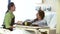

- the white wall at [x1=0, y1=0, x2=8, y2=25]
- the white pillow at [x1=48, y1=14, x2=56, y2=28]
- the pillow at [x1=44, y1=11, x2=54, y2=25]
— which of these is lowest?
the white pillow at [x1=48, y1=14, x2=56, y2=28]

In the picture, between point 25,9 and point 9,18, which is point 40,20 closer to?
point 25,9

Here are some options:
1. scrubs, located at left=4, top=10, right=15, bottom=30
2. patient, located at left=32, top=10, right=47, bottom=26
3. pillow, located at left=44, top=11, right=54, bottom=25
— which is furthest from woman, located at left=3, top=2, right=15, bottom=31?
pillow, located at left=44, top=11, right=54, bottom=25

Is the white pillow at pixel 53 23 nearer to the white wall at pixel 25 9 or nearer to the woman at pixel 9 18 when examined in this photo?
the white wall at pixel 25 9

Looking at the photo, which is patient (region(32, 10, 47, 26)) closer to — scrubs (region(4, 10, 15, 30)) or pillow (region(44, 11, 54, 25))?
pillow (region(44, 11, 54, 25))

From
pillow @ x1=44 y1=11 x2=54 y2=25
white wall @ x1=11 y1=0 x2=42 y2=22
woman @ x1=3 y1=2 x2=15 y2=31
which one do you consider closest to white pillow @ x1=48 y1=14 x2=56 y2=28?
pillow @ x1=44 y1=11 x2=54 y2=25

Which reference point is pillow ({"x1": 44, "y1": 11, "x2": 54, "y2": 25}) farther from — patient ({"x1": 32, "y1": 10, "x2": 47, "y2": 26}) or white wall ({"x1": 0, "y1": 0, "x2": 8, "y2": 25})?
white wall ({"x1": 0, "y1": 0, "x2": 8, "y2": 25})

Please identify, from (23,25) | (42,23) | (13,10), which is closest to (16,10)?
(13,10)

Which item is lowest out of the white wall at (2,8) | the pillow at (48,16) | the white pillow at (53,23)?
the white pillow at (53,23)

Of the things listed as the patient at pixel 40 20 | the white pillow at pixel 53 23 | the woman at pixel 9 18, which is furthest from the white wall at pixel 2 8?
the white pillow at pixel 53 23

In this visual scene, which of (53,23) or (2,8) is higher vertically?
(2,8)

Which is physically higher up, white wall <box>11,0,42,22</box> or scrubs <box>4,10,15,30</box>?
white wall <box>11,0,42,22</box>

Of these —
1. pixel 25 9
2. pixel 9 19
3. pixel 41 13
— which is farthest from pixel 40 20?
pixel 9 19

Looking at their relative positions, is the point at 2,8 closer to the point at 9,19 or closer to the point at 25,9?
the point at 9,19

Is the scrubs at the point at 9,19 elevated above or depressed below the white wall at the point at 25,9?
below
